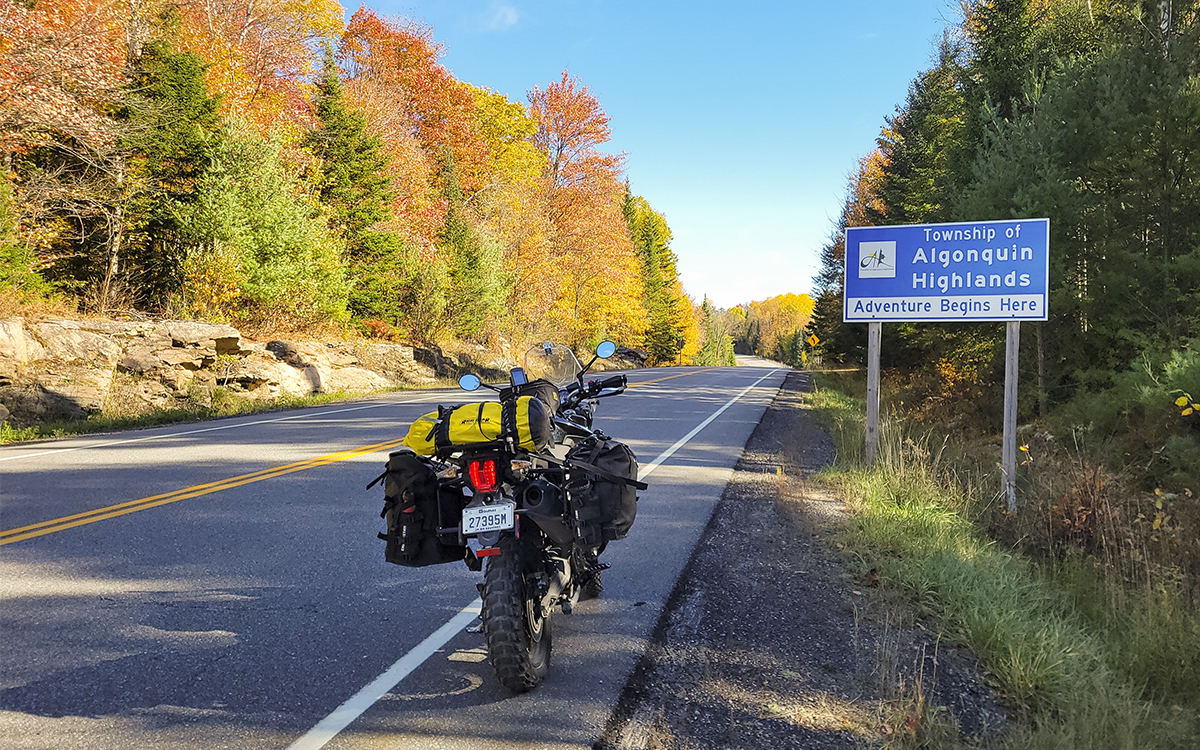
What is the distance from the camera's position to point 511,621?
3285mm

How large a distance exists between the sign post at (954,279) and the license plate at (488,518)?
21.8 feet

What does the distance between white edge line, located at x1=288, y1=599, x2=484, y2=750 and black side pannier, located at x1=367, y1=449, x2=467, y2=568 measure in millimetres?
539

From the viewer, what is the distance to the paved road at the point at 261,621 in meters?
3.14

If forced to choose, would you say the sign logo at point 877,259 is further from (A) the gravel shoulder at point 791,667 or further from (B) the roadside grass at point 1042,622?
(A) the gravel shoulder at point 791,667

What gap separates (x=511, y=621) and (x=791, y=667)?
5.00 feet

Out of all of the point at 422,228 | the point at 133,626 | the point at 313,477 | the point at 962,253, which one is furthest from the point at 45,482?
the point at 422,228

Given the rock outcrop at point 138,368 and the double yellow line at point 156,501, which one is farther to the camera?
the rock outcrop at point 138,368

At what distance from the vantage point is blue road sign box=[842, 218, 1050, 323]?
8.26 meters

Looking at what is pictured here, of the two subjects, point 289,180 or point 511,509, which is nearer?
point 511,509

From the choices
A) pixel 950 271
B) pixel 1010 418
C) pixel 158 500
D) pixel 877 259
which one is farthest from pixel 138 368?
pixel 1010 418

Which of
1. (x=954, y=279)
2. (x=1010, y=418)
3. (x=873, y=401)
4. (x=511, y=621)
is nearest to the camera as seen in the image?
(x=511, y=621)

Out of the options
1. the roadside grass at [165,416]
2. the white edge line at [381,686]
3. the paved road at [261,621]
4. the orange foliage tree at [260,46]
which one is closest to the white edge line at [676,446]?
the paved road at [261,621]

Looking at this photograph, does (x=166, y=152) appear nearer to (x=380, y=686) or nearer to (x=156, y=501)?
(x=156, y=501)

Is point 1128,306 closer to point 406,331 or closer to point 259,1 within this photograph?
point 406,331
